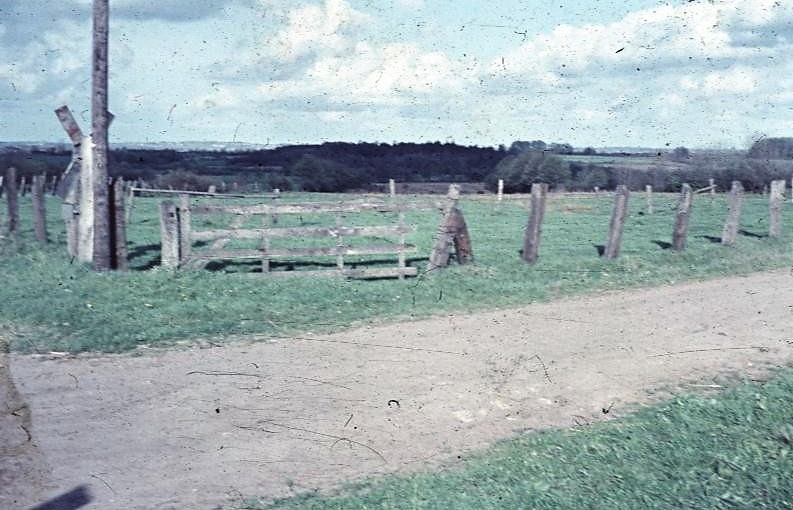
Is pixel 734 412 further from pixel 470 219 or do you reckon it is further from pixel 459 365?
pixel 470 219

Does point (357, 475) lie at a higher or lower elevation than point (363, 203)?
lower

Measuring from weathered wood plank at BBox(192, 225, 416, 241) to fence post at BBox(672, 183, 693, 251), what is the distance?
7078mm

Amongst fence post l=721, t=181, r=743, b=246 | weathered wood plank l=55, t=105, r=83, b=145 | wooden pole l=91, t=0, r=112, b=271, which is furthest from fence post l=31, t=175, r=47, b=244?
fence post l=721, t=181, r=743, b=246

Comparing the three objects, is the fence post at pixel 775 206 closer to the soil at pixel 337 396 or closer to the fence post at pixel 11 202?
the soil at pixel 337 396

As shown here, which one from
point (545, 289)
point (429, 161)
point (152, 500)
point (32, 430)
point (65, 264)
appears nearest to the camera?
point (152, 500)

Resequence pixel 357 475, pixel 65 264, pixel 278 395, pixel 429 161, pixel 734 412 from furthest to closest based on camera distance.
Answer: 1. pixel 429 161
2. pixel 65 264
3. pixel 278 395
4. pixel 734 412
5. pixel 357 475

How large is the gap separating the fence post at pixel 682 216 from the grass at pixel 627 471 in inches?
433

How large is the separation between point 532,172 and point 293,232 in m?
38.7

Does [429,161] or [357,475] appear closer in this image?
[357,475]

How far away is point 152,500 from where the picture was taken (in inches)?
199

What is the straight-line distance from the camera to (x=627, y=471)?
559 cm

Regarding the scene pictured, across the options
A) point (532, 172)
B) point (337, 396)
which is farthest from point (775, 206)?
point (532, 172)

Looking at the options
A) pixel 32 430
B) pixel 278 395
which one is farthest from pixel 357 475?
pixel 32 430

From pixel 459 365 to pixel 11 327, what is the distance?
18.4 ft
